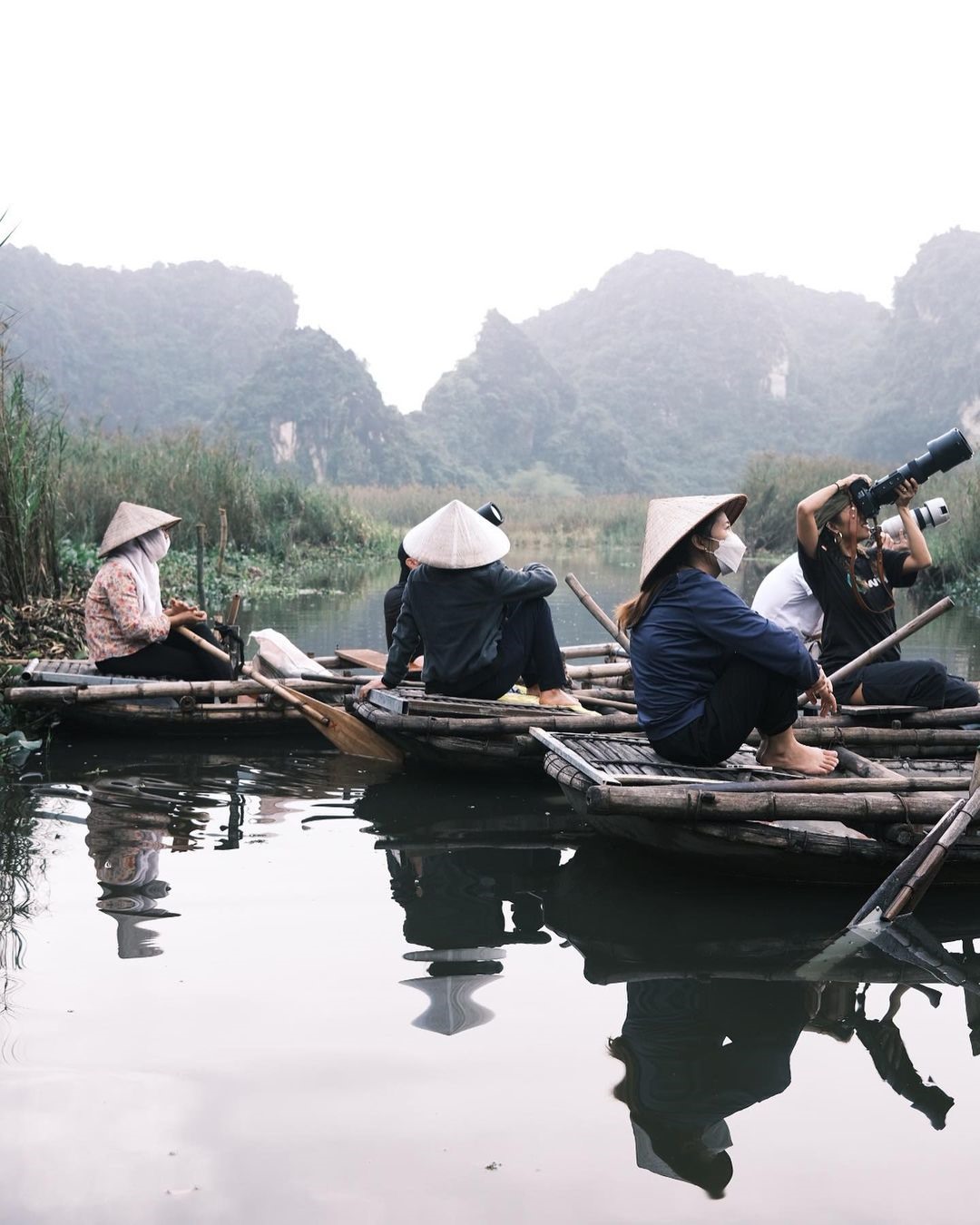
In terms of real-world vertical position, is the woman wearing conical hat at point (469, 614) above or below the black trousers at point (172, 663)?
above

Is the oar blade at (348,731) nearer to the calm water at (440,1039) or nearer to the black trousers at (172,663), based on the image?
the black trousers at (172,663)

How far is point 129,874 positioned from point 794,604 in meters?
2.72

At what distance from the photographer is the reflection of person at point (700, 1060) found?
2236 mm

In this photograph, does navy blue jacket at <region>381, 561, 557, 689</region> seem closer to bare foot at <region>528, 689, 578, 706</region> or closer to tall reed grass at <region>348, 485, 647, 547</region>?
bare foot at <region>528, 689, 578, 706</region>

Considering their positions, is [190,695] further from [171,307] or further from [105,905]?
[171,307]

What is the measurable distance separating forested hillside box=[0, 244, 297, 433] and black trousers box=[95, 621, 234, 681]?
53.7 metres

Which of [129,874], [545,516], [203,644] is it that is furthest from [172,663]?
[545,516]

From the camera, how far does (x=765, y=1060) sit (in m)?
2.57

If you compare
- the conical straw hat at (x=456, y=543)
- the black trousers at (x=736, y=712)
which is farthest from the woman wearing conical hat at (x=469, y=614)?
the black trousers at (x=736, y=712)

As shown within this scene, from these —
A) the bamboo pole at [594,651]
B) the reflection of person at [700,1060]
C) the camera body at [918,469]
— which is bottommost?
the reflection of person at [700,1060]

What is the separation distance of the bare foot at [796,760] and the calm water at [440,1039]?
43 centimetres

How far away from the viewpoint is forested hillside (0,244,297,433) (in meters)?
62.0

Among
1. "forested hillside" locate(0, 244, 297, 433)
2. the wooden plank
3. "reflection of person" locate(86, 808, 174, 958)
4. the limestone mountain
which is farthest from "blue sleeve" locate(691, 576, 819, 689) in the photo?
"forested hillside" locate(0, 244, 297, 433)

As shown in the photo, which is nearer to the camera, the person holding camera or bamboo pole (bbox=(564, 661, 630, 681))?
the person holding camera
